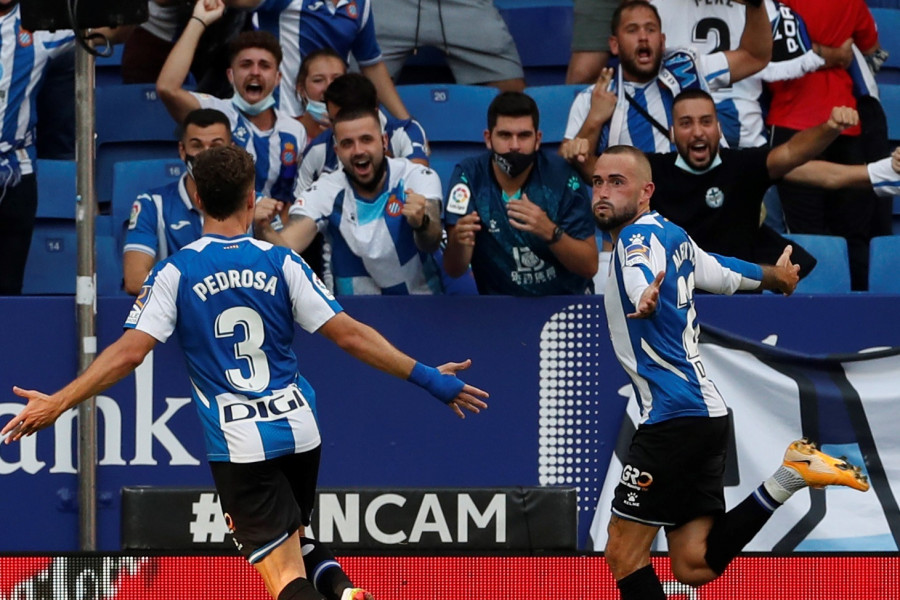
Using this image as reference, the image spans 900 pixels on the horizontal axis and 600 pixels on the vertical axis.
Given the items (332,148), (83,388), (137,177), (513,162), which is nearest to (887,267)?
(513,162)

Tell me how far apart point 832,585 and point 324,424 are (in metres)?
2.41

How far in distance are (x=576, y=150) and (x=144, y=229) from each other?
2086 mm

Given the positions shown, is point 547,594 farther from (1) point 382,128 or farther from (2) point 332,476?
Result: (1) point 382,128

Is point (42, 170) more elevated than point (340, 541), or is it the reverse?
point (42, 170)

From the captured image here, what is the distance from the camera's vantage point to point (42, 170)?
26.7 ft

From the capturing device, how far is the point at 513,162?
6641 mm

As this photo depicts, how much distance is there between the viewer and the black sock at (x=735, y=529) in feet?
17.6

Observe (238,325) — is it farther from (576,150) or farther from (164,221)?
(576,150)

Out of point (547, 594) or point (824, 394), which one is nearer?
point (547, 594)

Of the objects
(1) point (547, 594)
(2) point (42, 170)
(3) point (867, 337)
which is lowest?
(1) point (547, 594)

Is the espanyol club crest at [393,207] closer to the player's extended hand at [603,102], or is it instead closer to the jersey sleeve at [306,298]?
the player's extended hand at [603,102]

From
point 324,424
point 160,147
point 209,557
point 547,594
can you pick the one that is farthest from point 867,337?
point 160,147

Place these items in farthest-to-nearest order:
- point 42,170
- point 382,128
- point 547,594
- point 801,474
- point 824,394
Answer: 1. point 42,170
2. point 382,128
3. point 824,394
4. point 547,594
5. point 801,474

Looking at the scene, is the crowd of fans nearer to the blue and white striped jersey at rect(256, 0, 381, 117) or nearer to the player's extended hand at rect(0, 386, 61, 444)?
the blue and white striped jersey at rect(256, 0, 381, 117)
